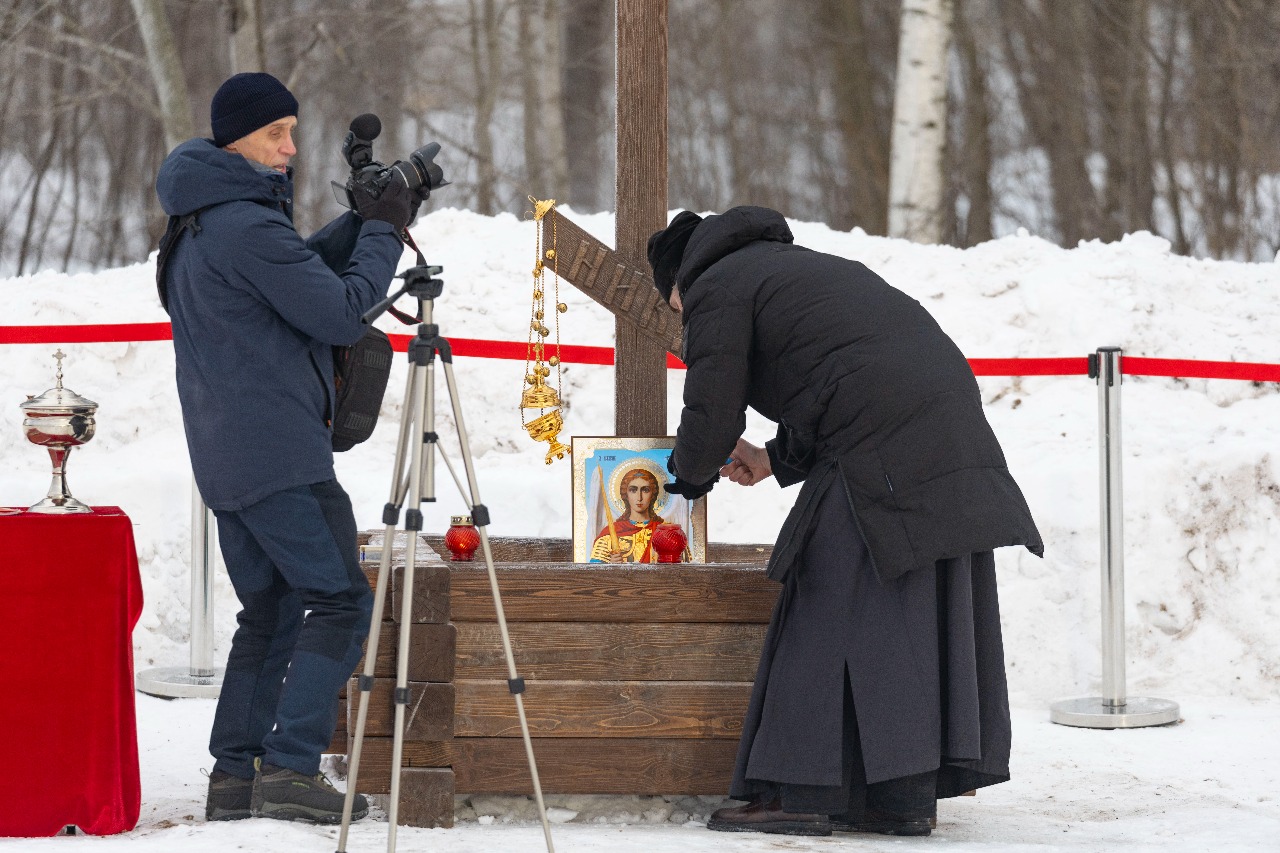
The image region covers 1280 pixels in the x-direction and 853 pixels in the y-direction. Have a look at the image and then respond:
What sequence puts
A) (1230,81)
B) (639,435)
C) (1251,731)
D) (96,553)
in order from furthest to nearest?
(1230,81) < (1251,731) < (639,435) < (96,553)

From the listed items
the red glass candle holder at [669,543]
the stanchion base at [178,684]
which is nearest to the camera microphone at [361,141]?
the red glass candle holder at [669,543]

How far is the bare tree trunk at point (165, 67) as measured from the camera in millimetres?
12773

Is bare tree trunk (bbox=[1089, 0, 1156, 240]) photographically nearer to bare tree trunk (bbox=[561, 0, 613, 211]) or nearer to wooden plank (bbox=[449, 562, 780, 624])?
bare tree trunk (bbox=[561, 0, 613, 211])

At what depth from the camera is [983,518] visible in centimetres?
420

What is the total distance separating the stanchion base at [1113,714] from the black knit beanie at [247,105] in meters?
3.75

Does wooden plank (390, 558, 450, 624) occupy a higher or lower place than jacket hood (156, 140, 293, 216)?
lower

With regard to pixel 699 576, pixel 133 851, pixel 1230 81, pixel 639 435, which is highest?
pixel 1230 81

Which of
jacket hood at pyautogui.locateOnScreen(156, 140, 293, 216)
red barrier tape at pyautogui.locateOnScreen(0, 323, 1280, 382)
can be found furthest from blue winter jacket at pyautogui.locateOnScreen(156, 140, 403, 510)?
red barrier tape at pyautogui.locateOnScreen(0, 323, 1280, 382)

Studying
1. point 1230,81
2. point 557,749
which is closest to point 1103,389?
point 557,749

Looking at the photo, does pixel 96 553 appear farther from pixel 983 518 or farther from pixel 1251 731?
pixel 1251 731

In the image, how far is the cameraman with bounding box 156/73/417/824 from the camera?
13.5 feet

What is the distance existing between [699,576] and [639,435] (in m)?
0.65

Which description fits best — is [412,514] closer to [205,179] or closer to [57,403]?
[205,179]

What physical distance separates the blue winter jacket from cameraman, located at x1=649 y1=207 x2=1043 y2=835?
3.34ft
